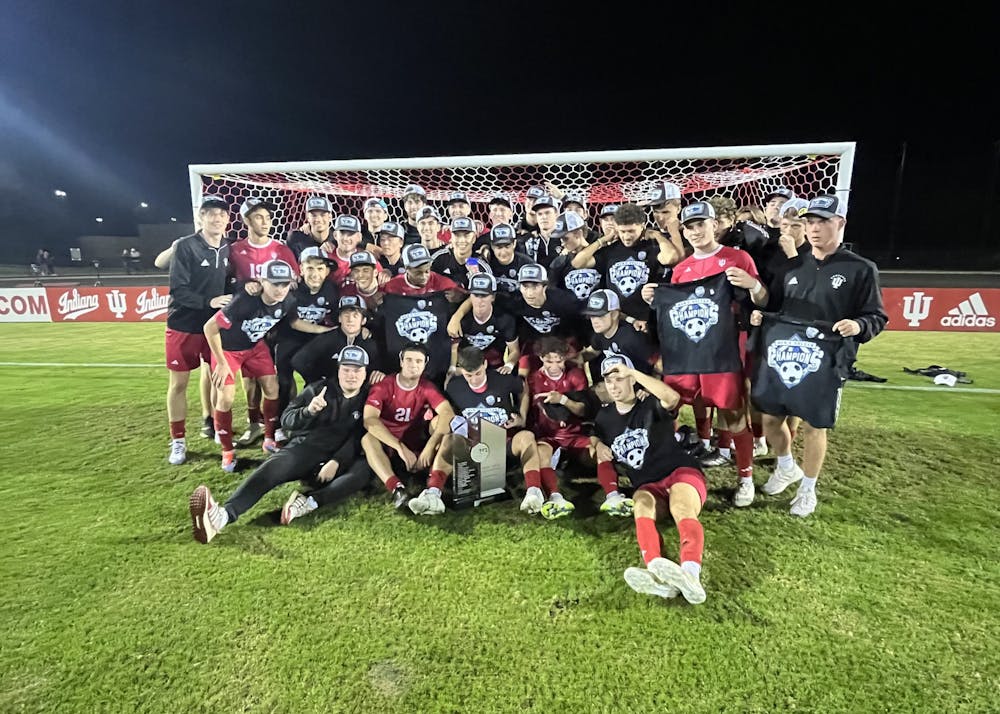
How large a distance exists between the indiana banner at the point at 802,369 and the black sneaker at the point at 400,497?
8.22ft

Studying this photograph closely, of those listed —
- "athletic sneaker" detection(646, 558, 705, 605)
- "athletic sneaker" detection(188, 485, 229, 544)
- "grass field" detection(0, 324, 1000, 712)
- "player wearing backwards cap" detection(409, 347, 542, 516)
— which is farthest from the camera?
"player wearing backwards cap" detection(409, 347, 542, 516)

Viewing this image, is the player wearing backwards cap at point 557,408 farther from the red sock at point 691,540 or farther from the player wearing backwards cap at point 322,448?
the player wearing backwards cap at point 322,448

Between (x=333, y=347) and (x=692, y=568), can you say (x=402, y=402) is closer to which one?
(x=333, y=347)

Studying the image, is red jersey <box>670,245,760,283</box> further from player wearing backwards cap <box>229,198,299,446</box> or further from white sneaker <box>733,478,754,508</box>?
player wearing backwards cap <box>229,198,299,446</box>

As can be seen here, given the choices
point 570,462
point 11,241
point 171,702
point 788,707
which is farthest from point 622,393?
point 11,241

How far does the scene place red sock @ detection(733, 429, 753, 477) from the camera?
3979mm

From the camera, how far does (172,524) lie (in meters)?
3.66

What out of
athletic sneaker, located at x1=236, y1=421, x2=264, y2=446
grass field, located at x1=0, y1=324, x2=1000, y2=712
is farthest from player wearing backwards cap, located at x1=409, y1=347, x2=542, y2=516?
athletic sneaker, located at x1=236, y1=421, x2=264, y2=446

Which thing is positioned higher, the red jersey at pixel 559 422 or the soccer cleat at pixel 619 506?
the red jersey at pixel 559 422

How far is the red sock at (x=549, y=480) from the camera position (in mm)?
3895

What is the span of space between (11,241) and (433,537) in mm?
51545

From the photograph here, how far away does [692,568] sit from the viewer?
285 centimetres

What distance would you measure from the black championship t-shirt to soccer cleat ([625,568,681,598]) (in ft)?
2.34

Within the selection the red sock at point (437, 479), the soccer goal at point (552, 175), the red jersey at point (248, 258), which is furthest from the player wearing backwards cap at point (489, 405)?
the soccer goal at point (552, 175)
